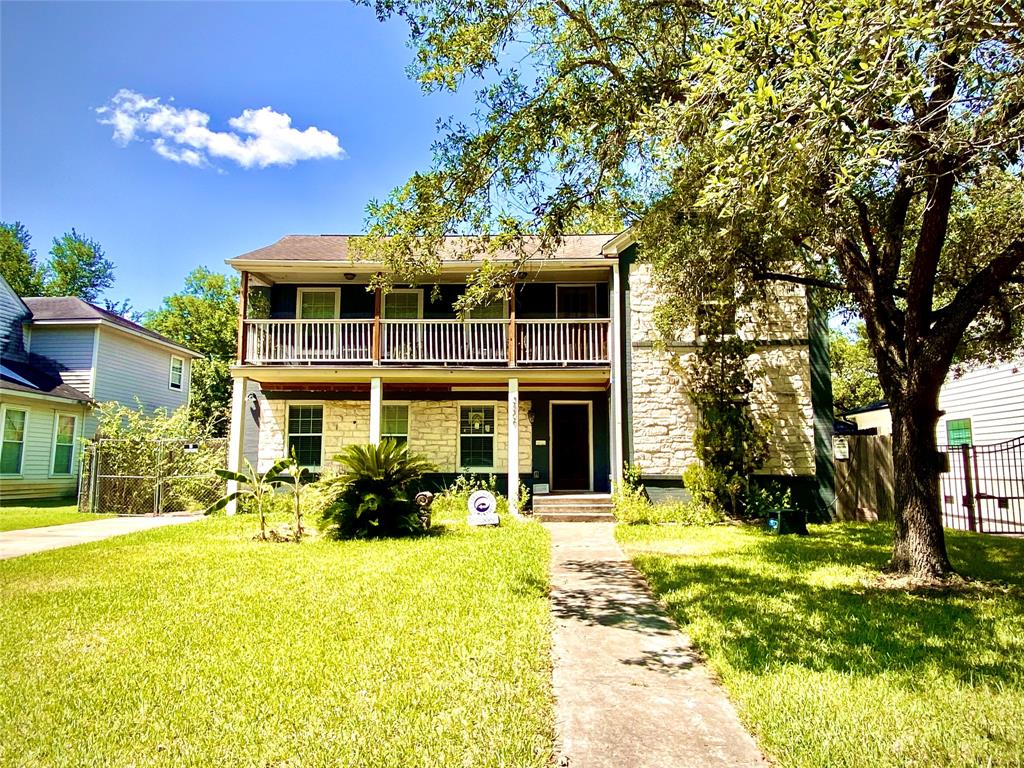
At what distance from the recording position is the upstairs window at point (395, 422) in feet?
46.2

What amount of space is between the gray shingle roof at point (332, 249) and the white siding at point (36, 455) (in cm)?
782

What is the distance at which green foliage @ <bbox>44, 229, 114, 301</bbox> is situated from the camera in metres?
34.3

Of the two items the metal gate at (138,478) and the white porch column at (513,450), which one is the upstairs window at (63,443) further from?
the white porch column at (513,450)

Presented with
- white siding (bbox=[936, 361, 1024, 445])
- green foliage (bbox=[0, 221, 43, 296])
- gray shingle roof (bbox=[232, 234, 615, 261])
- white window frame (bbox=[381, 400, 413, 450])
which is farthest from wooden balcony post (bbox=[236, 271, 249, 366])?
green foliage (bbox=[0, 221, 43, 296])

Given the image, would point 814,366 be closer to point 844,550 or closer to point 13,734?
point 844,550

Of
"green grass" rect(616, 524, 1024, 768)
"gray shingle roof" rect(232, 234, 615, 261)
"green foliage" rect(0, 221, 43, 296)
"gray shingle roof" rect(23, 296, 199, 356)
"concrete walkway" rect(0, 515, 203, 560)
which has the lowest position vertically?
"concrete walkway" rect(0, 515, 203, 560)

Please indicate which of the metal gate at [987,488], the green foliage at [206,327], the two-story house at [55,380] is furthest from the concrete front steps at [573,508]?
the green foliage at [206,327]

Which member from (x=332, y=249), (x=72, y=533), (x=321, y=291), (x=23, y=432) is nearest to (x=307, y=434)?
(x=321, y=291)

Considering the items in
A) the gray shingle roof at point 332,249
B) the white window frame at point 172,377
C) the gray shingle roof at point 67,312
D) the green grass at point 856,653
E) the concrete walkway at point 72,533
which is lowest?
the concrete walkway at point 72,533

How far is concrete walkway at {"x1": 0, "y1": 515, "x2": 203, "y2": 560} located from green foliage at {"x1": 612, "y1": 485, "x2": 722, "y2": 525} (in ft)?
29.4

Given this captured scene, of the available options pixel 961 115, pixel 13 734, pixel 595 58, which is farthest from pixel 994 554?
pixel 13 734

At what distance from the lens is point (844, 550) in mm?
8180

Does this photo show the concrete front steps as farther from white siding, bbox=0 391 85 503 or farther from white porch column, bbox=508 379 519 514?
white siding, bbox=0 391 85 503

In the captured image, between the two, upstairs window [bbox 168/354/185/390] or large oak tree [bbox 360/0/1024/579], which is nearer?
large oak tree [bbox 360/0/1024/579]
